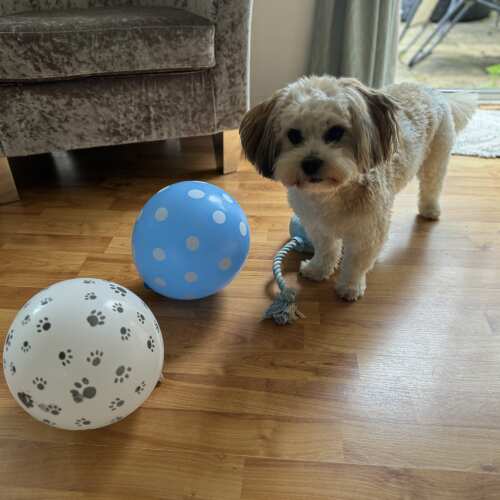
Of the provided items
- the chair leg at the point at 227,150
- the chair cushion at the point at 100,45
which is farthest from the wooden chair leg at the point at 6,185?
the chair leg at the point at 227,150

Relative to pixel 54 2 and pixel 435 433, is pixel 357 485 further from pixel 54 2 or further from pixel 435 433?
pixel 54 2

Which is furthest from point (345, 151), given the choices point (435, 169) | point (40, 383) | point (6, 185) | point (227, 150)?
point (6, 185)

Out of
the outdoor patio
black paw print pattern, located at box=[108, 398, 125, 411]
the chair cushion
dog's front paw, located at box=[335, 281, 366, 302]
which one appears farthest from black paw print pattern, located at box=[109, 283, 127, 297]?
the outdoor patio

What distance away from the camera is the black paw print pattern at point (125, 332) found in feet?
2.92

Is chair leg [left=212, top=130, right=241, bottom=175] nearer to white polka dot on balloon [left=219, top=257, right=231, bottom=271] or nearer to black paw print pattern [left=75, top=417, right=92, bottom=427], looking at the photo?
white polka dot on balloon [left=219, top=257, right=231, bottom=271]

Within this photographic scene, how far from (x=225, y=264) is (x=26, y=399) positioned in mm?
596

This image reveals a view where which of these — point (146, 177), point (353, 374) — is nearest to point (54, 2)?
point (146, 177)

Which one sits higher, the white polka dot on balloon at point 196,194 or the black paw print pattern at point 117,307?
the white polka dot on balloon at point 196,194

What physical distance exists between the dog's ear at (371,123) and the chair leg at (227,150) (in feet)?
3.41

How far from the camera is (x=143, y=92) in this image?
183cm

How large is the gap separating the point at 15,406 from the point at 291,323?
0.80 m

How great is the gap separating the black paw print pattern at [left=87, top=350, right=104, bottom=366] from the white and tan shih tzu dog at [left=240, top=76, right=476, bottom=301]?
628mm

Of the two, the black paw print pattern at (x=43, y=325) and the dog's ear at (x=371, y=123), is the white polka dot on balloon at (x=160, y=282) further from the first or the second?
the dog's ear at (x=371, y=123)

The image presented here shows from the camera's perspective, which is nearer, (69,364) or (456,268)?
(69,364)
